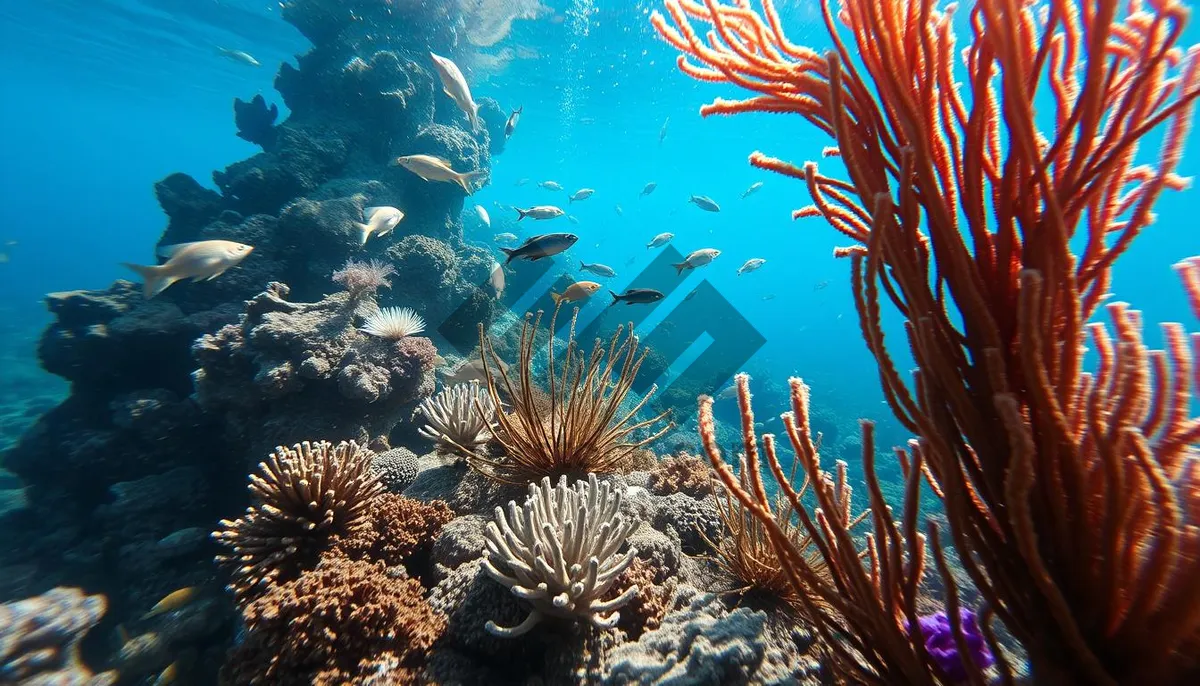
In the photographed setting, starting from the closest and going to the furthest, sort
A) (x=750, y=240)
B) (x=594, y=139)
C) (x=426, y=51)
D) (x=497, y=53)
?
1. (x=426, y=51)
2. (x=497, y=53)
3. (x=594, y=139)
4. (x=750, y=240)

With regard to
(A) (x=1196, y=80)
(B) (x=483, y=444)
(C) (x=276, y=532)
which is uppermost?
(A) (x=1196, y=80)

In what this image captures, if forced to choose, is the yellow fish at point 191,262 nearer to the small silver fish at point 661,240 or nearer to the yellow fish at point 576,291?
the yellow fish at point 576,291

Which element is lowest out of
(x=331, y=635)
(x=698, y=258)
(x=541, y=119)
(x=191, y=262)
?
(x=331, y=635)

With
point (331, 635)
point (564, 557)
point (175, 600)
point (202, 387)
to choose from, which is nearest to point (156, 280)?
point (202, 387)

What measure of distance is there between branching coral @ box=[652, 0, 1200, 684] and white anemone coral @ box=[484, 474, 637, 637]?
97 centimetres

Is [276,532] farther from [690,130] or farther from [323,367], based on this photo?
[690,130]

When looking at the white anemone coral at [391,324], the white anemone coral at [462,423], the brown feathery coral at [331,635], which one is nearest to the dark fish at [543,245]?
the white anemone coral at [462,423]

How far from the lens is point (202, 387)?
17.6 ft

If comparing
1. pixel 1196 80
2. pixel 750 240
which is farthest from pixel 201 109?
pixel 750 240

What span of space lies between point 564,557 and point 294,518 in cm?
183

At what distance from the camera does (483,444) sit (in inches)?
151

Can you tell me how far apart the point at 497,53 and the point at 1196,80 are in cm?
2649

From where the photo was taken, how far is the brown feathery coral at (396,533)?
8.99ft

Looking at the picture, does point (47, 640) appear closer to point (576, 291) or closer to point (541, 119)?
point (576, 291)
